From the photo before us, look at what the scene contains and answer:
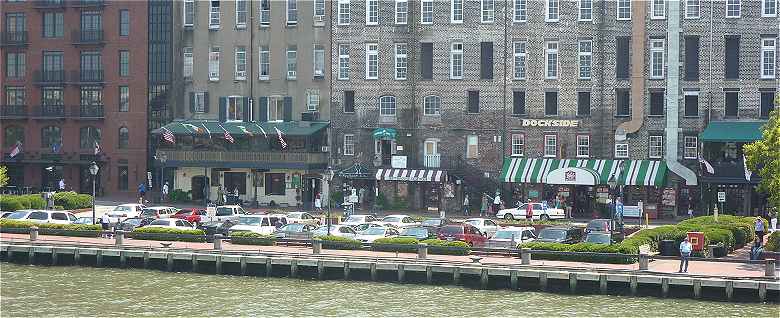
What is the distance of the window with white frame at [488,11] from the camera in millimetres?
92250

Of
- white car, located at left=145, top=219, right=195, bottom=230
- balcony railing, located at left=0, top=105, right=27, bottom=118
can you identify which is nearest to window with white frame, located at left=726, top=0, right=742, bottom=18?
white car, located at left=145, top=219, right=195, bottom=230

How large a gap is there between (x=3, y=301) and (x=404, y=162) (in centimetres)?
4037

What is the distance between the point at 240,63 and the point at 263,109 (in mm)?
3625

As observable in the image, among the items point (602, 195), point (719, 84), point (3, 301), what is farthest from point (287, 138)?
point (3, 301)

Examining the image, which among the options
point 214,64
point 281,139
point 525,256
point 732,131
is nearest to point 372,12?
point 281,139

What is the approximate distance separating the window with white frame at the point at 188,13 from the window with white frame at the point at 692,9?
34400 mm

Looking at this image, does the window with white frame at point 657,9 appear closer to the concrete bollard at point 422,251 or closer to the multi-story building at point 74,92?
the concrete bollard at point 422,251

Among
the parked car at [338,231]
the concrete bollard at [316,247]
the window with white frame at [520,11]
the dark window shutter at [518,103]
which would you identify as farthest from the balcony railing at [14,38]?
the concrete bollard at [316,247]

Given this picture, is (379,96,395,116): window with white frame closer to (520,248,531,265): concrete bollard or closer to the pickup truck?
the pickup truck

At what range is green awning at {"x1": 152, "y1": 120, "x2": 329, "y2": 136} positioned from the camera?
96.6 metres

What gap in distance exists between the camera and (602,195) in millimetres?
89812

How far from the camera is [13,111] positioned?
108 metres

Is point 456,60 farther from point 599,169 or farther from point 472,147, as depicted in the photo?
point 599,169

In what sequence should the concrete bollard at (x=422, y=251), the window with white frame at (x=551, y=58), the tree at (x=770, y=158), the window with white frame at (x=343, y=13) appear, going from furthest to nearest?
1. the window with white frame at (x=343, y=13)
2. the window with white frame at (x=551, y=58)
3. the tree at (x=770, y=158)
4. the concrete bollard at (x=422, y=251)
